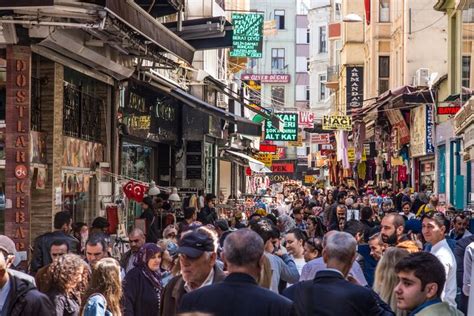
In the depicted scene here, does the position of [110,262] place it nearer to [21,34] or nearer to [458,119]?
[21,34]

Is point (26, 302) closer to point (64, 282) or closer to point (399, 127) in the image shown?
point (64, 282)

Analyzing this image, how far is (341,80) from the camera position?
6650cm

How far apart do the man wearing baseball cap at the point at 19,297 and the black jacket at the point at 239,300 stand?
1648mm

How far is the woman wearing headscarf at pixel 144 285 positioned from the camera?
9.66m

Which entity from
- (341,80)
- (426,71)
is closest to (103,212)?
(426,71)

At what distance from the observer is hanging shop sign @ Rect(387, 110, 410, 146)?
37812 mm

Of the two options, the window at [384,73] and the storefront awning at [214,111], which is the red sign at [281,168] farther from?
the storefront awning at [214,111]

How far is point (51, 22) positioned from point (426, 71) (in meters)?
22.1

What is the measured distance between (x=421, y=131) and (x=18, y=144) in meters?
20.8

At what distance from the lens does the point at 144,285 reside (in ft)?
32.0

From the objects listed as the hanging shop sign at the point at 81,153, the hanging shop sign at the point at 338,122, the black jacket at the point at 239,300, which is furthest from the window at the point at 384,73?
the black jacket at the point at 239,300

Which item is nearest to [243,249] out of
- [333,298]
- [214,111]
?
[333,298]

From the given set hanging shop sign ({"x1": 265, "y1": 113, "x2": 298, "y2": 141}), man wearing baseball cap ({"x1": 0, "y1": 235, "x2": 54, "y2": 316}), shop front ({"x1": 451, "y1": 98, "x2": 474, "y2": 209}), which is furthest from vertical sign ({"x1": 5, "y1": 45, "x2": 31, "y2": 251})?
hanging shop sign ({"x1": 265, "y1": 113, "x2": 298, "y2": 141})

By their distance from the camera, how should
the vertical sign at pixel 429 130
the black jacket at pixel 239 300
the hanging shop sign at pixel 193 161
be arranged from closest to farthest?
the black jacket at pixel 239 300 < the hanging shop sign at pixel 193 161 < the vertical sign at pixel 429 130
